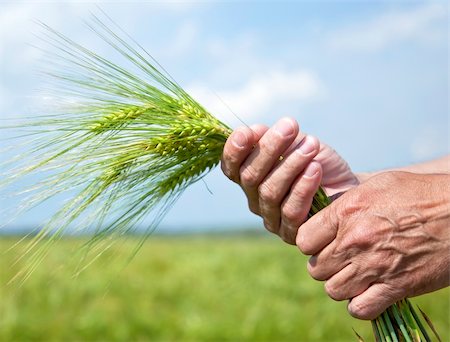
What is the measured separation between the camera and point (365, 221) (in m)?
1.73

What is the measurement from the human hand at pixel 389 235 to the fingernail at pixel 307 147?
151 mm

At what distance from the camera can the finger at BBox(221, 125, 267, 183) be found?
170cm

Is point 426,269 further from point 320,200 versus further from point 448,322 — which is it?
point 448,322

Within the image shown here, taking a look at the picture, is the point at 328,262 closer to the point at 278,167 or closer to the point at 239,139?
the point at 278,167

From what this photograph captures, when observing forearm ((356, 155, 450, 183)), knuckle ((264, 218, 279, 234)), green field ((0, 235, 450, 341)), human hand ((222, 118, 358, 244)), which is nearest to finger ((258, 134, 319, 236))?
human hand ((222, 118, 358, 244))

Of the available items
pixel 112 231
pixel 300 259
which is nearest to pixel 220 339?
pixel 300 259

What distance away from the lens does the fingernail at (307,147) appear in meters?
1.75

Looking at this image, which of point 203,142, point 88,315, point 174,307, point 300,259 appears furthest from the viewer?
point 300,259

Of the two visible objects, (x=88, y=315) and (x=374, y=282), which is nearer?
(x=374, y=282)

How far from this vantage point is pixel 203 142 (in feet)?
5.64

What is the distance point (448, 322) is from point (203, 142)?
4546 millimetres

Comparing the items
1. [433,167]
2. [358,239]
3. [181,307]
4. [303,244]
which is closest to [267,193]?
[303,244]

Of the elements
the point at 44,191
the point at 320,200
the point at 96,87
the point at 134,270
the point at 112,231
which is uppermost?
the point at 96,87

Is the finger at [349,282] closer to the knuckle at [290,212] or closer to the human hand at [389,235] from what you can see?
the human hand at [389,235]
